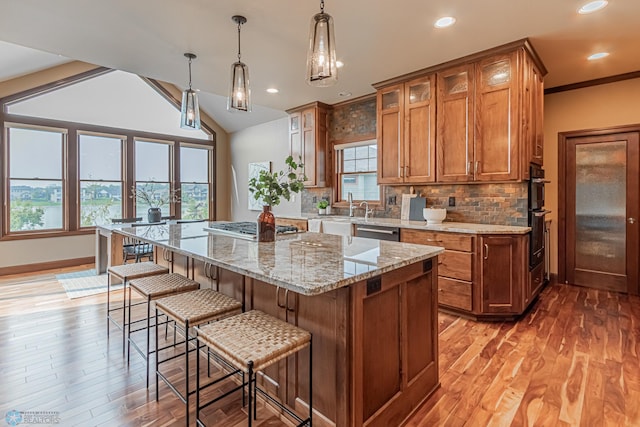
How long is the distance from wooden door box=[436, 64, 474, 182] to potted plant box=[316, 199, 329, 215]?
204 cm

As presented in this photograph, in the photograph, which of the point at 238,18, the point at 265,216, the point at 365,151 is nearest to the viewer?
the point at 265,216

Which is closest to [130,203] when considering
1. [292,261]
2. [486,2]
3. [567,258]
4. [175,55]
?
[175,55]

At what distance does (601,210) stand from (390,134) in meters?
2.91

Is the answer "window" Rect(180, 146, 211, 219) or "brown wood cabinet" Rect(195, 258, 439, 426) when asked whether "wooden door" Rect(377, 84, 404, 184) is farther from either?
"window" Rect(180, 146, 211, 219)

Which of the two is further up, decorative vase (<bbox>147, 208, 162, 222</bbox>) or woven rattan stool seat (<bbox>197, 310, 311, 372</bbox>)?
decorative vase (<bbox>147, 208, 162, 222</bbox>)

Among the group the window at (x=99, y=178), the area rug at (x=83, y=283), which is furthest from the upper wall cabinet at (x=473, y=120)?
the window at (x=99, y=178)

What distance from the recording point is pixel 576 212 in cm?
435

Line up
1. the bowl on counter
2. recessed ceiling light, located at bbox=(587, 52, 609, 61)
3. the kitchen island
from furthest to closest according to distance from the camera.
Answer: the bowl on counter → recessed ceiling light, located at bbox=(587, 52, 609, 61) → the kitchen island

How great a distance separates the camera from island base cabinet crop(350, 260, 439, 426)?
1500 mm

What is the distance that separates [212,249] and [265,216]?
477 millimetres

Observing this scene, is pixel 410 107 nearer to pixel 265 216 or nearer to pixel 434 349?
pixel 265 216

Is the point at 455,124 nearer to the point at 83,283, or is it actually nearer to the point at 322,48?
the point at 322,48

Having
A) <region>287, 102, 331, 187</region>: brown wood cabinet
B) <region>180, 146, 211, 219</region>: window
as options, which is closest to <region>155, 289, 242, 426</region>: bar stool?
<region>287, 102, 331, 187</region>: brown wood cabinet

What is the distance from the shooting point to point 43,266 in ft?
17.9
